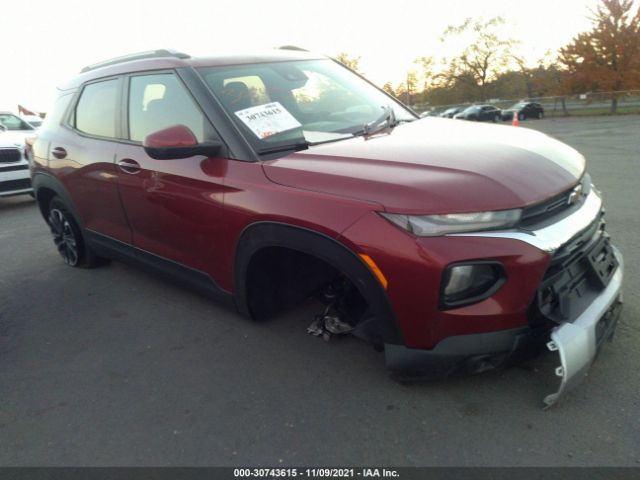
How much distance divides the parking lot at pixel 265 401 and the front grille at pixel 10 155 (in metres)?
5.46

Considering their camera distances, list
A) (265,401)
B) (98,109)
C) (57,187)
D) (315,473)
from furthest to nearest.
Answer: (57,187), (98,109), (265,401), (315,473)

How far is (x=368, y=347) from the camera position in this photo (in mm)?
3037

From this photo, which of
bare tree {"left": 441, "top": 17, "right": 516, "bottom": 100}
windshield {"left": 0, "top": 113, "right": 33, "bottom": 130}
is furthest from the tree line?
windshield {"left": 0, "top": 113, "right": 33, "bottom": 130}

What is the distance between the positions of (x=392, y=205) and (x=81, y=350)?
2.38m

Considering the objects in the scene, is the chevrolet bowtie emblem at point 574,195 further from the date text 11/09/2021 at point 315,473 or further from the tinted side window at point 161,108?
the tinted side window at point 161,108

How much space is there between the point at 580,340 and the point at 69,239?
4.41m

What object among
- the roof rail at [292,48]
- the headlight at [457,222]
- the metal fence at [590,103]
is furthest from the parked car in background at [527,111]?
the headlight at [457,222]

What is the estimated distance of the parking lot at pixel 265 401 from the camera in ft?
7.23

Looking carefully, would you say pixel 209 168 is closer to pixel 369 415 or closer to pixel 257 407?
pixel 257 407

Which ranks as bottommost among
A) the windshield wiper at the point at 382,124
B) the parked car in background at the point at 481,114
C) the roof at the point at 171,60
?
the parked car in background at the point at 481,114

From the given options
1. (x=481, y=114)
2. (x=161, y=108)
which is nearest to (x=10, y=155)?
(x=161, y=108)

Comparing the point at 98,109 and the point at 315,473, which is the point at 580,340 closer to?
the point at 315,473

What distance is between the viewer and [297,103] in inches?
127

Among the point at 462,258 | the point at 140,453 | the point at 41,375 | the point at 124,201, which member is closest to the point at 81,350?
the point at 41,375
